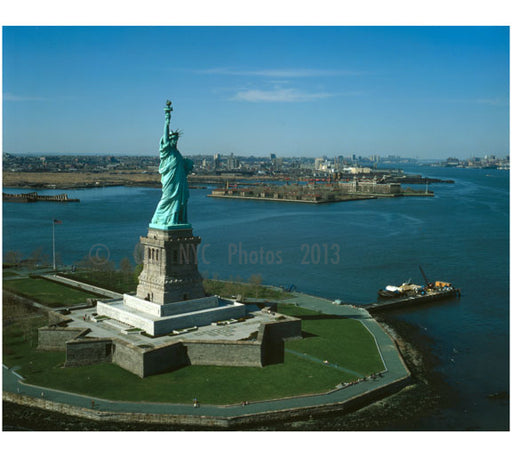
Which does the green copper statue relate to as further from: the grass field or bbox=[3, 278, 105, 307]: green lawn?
bbox=[3, 278, 105, 307]: green lawn

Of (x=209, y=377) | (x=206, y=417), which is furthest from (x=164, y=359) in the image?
(x=206, y=417)

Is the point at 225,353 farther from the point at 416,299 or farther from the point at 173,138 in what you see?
the point at 416,299

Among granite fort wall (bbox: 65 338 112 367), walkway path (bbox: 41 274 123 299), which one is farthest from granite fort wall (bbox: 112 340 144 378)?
walkway path (bbox: 41 274 123 299)

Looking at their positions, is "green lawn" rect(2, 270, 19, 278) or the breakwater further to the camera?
the breakwater

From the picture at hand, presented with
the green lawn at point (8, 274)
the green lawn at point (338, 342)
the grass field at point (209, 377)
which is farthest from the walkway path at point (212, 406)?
the green lawn at point (8, 274)

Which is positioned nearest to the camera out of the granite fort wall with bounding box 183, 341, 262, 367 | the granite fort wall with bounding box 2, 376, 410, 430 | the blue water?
the granite fort wall with bounding box 2, 376, 410, 430

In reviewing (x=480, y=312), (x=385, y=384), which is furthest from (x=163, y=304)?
(x=480, y=312)

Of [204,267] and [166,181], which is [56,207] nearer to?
[204,267]

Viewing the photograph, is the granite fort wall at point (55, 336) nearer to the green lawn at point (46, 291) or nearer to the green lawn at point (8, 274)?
the green lawn at point (46, 291)
